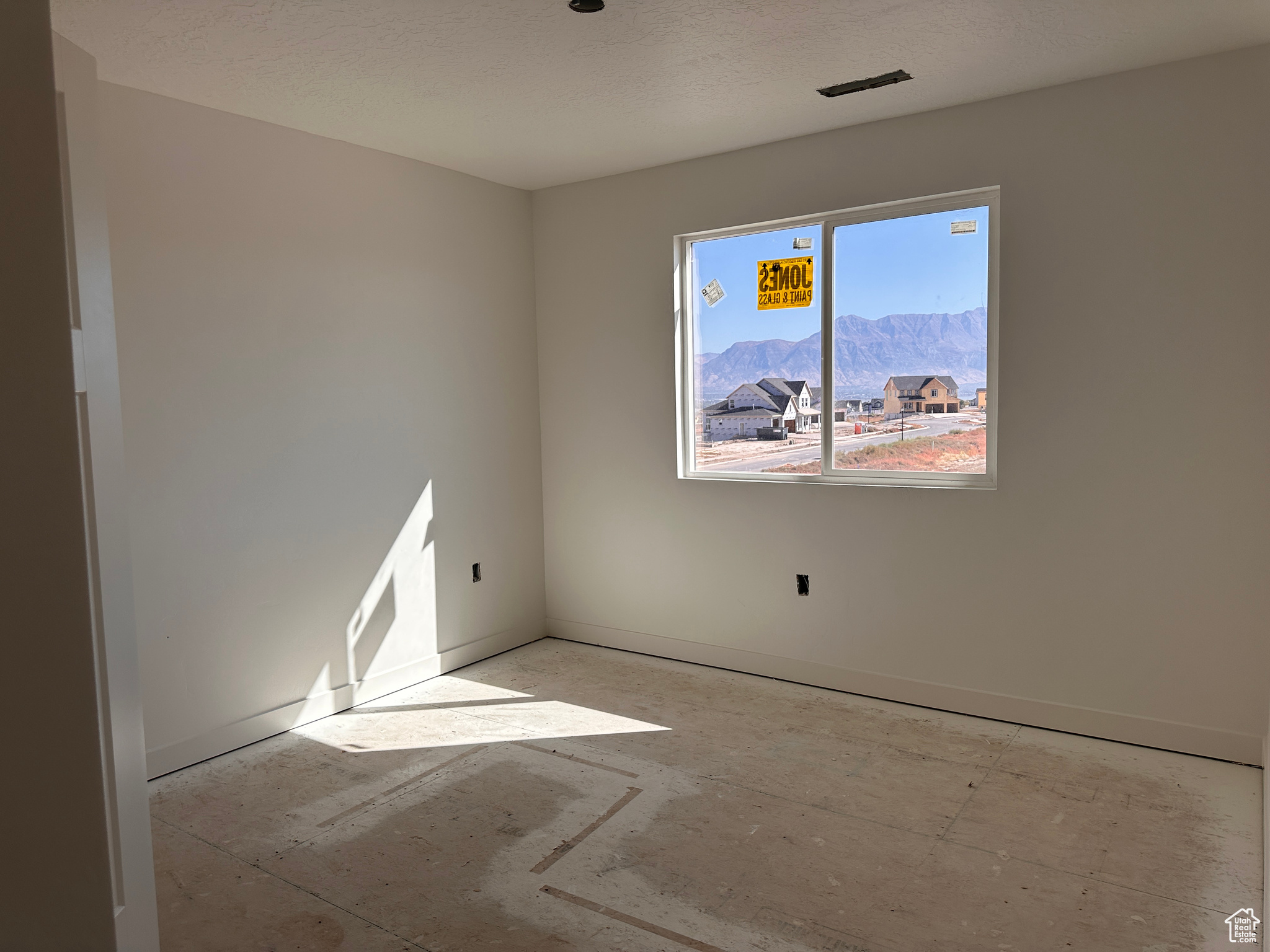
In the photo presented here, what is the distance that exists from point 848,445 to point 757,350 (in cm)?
73

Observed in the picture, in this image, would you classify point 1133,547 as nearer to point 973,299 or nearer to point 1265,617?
point 1265,617

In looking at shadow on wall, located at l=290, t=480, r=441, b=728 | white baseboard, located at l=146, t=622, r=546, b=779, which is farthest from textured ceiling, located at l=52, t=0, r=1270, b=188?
white baseboard, located at l=146, t=622, r=546, b=779

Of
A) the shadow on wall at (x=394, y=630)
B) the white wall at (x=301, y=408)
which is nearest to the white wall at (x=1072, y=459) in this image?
the white wall at (x=301, y=408)

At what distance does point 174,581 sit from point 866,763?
292 centimetres

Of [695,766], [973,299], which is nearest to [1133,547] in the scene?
[973,299]

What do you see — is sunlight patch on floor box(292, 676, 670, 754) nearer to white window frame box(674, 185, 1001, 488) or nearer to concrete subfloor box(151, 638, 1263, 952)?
concrete subfloor box(151, 638, 1263, 952)

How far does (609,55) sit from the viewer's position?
9.52ft

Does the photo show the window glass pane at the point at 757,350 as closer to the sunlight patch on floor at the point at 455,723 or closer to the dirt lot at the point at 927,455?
the dirt lot at the point at 927,455

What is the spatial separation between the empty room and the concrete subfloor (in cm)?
2

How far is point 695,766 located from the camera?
10.6 feet

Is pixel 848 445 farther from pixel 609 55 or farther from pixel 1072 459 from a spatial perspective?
pixel 609 55

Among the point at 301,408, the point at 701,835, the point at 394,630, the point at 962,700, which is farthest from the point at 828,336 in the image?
the point at 394,630

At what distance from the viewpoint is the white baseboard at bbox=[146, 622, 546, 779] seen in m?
3.27

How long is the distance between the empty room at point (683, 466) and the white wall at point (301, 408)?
2 cm
